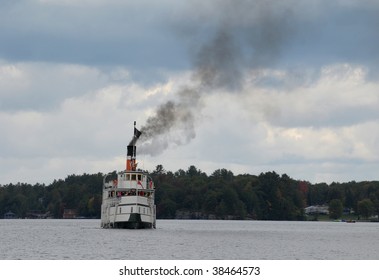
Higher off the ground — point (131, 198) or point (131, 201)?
point (131, 198)


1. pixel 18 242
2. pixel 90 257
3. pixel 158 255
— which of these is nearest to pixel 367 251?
pixel 158 255

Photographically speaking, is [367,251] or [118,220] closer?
[367,251]

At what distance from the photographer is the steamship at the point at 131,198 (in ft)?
483

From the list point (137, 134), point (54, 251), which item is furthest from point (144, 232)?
point (54, 251)

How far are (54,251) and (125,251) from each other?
10355 millimetres

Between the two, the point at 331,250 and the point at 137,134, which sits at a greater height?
the point at 137,134

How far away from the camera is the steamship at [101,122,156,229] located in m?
147

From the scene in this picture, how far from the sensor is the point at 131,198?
145375 millimetres

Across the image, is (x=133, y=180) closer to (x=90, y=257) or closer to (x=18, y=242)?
(x=18, y=242)
